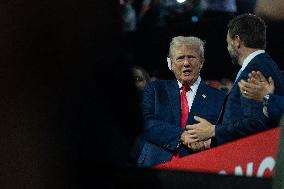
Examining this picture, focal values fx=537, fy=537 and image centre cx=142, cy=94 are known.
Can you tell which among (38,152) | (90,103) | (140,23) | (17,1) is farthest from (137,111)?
(140,23)

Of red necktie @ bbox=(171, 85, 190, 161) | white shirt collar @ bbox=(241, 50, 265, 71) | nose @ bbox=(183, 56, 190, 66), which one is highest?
white shirt collar @ bbox=(241, 50, 265, 71)

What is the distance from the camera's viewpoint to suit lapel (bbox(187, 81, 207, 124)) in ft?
10.2

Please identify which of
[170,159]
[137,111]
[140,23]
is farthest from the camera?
[170,159]

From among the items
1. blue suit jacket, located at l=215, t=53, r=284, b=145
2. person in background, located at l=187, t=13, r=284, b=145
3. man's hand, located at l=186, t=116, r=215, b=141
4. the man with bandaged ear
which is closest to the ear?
person in background, located at l=187, t=13, r=284, b=145

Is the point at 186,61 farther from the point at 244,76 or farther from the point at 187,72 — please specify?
the point at 244,76

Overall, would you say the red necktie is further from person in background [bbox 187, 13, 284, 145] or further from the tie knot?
person in background [bbox 187, 13, 284, 145]

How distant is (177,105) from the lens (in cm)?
321

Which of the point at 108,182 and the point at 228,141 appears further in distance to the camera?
the point at 228,141

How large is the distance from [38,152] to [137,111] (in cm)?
41

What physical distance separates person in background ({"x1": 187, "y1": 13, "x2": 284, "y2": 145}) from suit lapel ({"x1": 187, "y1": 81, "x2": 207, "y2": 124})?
0.11 m

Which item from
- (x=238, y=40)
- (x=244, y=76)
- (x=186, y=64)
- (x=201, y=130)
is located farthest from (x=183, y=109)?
(x=238, y=40)

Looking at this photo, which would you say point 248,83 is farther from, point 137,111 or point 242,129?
point 137,111

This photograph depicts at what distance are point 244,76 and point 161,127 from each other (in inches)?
22.8

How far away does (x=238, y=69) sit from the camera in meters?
3.03
